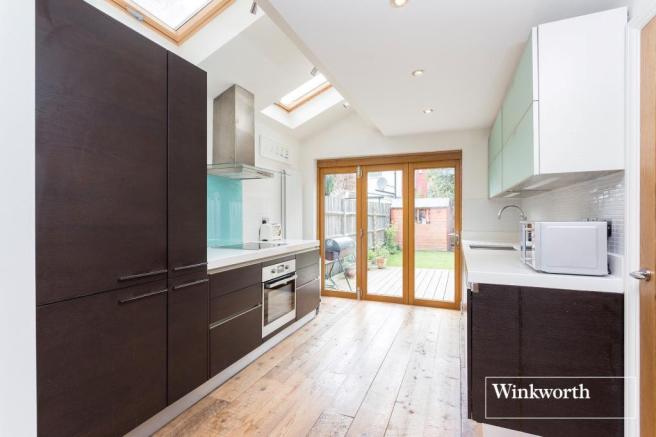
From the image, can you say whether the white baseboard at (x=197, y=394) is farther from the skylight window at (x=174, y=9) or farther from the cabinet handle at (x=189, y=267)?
the skylight window at (x=174, y=9)

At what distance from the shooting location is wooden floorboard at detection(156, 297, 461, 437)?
1.79 metres

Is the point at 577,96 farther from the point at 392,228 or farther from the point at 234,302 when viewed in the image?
the point at 392,228

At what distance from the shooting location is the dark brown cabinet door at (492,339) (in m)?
1.53

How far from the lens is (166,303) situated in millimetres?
1744

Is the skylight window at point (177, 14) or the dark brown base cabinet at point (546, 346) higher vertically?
the skylight window at point (177, 14)

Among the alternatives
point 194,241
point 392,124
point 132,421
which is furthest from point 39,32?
point 392,124

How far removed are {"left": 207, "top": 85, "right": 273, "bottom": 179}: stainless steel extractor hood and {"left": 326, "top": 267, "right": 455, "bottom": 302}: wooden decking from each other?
2280 mm

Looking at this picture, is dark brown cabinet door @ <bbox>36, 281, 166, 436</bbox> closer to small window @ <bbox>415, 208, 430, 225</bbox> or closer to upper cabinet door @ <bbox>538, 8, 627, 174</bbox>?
upper cabinet door @ <bbox>538, 8, 627, 174</bbox>

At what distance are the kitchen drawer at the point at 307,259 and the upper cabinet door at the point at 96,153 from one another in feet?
5.40

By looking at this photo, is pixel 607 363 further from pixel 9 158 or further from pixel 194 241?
pixel 9 158

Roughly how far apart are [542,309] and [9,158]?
2300 millimetres

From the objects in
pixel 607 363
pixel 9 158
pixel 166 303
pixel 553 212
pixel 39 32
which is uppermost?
pixel 39 32

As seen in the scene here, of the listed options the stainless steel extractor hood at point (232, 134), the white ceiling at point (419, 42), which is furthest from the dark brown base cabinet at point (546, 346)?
the stainless steel extractor hood at point (232, 134)

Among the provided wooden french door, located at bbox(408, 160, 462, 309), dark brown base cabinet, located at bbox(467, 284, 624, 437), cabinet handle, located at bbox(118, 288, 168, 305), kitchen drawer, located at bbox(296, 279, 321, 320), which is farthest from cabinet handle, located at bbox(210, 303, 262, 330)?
wooden french door, located at bbox(408, 160, 462, 309)
